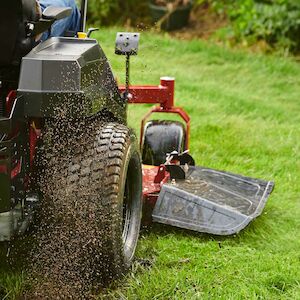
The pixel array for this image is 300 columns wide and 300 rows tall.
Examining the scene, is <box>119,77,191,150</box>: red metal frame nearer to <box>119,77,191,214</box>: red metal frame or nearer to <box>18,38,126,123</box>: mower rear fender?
<box>119,77,191,214</box>: red metal frame

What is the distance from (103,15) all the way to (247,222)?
6.88m

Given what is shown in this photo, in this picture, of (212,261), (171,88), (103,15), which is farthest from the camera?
(103,15)

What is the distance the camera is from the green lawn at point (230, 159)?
112 inches

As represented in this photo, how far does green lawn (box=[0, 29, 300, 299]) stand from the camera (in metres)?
2.84

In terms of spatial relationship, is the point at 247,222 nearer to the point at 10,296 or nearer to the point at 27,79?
the point at 10,296

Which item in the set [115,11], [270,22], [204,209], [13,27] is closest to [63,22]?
[204,209]

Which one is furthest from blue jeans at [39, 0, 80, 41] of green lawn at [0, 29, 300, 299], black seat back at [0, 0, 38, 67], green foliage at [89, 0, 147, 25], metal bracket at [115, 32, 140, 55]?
green foliage at [89, 0, 147, 25]

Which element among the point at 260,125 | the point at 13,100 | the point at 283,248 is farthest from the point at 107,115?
the point at 260,125

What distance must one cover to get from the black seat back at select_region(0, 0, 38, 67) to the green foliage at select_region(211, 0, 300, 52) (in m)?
5.56

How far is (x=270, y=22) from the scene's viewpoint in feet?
25.8

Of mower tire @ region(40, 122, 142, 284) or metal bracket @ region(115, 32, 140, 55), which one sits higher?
metal bracket @ region(115, 32, 140, 55)

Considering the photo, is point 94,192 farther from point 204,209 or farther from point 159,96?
point 159,96

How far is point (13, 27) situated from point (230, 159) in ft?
7.92

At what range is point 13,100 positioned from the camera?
2469mm
